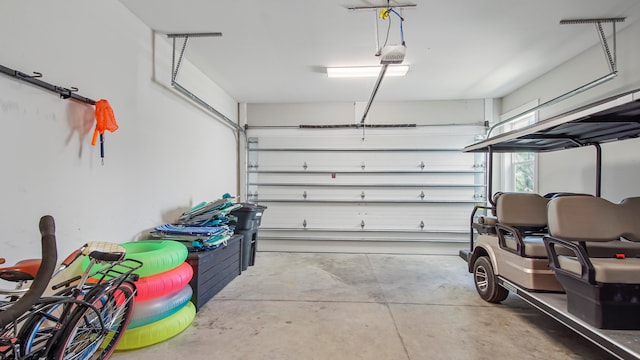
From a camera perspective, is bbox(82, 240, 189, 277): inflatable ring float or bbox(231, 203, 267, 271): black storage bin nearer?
bbox(82, 240, 189, 277): inflatable ring float

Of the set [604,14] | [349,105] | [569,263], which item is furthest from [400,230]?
[604,14]

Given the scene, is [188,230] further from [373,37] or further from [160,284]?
[373,37]

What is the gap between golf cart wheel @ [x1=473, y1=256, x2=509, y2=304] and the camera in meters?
3.10

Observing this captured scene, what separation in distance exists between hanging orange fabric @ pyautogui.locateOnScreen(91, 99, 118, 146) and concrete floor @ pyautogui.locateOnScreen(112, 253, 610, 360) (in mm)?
1825

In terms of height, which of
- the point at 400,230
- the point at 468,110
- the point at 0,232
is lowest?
the point at 400,230

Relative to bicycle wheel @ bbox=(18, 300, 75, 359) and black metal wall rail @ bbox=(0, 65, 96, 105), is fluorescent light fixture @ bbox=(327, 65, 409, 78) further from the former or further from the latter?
bicycle wheel @ bbox=(18, 300, 75, 359)

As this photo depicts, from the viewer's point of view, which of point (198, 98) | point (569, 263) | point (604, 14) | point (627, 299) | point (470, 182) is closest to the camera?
point (627, 299)

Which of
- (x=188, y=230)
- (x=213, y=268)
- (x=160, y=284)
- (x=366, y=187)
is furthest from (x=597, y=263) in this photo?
(x=366, y=187)

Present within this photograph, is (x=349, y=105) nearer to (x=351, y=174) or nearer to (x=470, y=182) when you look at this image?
(x=351, y=174)

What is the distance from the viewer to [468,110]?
5715mm

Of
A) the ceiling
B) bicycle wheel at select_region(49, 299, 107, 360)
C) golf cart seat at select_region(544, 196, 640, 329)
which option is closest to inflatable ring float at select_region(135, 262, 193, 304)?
bicycle wheel at select_region(49, 299, 107, 360)

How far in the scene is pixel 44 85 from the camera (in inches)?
75.7

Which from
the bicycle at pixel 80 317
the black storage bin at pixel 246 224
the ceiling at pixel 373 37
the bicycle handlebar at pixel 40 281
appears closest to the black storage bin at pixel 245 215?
the black storage bin at pixel 246 224

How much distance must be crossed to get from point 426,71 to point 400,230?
10.1ft
